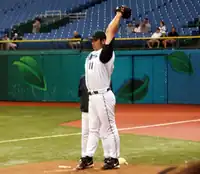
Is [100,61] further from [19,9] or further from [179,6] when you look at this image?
[19,9]

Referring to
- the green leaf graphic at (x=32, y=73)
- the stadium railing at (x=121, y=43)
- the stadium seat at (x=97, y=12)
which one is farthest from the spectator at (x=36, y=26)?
the green leaf graphic at (x=32, y=73)

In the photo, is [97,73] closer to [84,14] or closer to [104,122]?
[104,122]

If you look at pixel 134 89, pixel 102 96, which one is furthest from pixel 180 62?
pixel 102 96

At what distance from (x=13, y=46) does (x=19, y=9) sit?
32.0 ft

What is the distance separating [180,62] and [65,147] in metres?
11.3

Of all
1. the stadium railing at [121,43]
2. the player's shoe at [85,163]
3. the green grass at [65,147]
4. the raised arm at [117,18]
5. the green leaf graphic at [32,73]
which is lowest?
the green grass at [65,147]

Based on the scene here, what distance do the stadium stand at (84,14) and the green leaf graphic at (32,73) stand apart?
401 cm

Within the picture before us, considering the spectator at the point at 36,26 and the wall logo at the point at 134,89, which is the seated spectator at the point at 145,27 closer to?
the wall logo at the point at 134,89

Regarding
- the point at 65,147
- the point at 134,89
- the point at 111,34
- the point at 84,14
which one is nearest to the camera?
the point at 111,34

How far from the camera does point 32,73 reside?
21.4m

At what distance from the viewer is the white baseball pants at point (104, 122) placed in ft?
20.7

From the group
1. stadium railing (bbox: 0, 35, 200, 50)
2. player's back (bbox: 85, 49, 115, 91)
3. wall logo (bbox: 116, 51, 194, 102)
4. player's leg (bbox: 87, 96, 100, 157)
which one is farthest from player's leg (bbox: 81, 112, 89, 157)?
wall logo (bbox: 116, 51, 194, 102)

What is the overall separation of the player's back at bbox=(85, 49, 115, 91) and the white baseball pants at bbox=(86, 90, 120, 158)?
0.41 feet

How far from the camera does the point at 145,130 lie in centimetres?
1165
